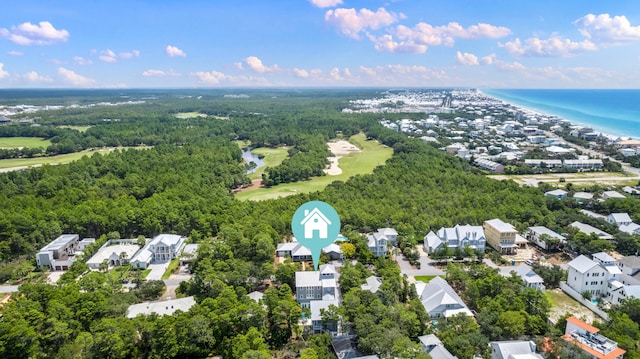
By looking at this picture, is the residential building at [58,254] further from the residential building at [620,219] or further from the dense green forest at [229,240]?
the residential building at [620,219]

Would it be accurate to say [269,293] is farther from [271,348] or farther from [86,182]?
[86,182]

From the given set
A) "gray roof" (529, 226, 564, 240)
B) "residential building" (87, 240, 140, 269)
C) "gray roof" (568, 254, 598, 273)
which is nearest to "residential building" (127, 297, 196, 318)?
"residential building" (87, 240, 140, 269)

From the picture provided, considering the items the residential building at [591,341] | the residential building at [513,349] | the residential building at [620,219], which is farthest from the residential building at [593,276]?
the residential building at [620,219]

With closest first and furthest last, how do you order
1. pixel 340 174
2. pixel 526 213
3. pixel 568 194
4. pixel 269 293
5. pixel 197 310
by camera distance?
1. pixel 197 310
2. pixel 269 293
3. pixel 526 213
4. pixel 568 194
5. pixel 340 174

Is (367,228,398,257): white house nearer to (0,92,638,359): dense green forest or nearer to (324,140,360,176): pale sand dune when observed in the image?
(0,92,638,359): dense green forest

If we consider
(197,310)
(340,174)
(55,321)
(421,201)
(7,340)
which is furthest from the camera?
(340,174)

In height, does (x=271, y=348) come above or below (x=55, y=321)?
below

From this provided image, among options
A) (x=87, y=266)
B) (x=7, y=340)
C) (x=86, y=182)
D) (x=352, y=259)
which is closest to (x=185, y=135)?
(x=86, y=182)
